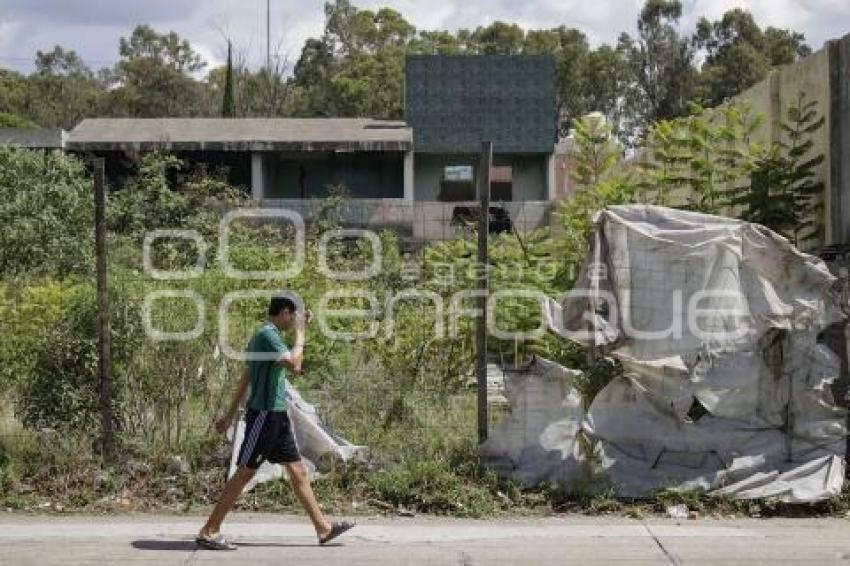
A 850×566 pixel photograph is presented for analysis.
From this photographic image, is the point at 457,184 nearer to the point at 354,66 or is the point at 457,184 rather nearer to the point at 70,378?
the point at 354,66

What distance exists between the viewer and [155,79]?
183ft

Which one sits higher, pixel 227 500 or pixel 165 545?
pixel 227 500

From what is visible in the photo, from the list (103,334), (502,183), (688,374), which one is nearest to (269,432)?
(103,334)

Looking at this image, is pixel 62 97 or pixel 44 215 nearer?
pixel 44 215

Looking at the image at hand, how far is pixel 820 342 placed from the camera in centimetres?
784

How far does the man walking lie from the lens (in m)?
6.72

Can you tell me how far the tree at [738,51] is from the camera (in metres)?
50.1

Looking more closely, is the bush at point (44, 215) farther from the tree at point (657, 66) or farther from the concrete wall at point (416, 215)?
the tree at point (657, 66)

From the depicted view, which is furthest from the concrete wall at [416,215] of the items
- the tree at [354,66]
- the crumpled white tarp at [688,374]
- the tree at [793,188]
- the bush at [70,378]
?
the tree at [354,66]

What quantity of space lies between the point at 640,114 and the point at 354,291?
1729 inches

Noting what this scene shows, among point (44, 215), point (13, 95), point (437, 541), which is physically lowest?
point (437, 541)

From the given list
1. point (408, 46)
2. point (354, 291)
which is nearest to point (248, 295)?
point (354, 291)

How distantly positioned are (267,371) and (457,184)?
989 inches

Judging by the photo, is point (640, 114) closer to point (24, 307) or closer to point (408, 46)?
point (408, 46)
